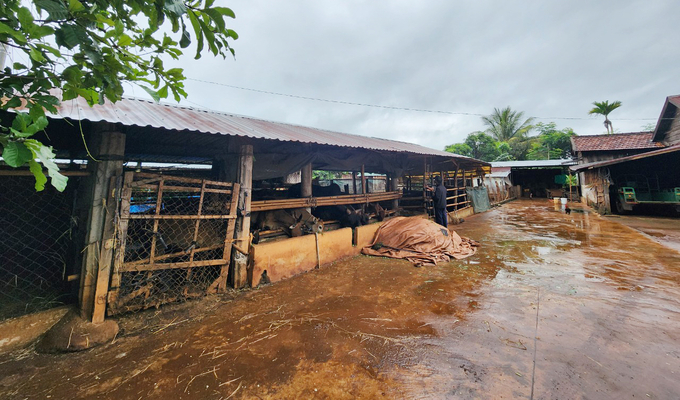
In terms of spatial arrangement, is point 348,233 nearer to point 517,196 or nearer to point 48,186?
point 48,186

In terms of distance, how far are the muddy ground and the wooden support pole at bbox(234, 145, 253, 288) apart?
41 centimetres

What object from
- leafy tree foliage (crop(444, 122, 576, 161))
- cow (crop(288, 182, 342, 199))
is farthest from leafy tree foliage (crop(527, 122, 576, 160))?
cow (crop(288, 182, 342, 199))

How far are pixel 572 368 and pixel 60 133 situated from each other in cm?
722

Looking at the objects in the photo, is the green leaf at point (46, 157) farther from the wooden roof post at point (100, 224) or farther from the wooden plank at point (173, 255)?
the wooden plank at point (173, 255)

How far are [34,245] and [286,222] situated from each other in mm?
3873

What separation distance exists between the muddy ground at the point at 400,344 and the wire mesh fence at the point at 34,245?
1248mm

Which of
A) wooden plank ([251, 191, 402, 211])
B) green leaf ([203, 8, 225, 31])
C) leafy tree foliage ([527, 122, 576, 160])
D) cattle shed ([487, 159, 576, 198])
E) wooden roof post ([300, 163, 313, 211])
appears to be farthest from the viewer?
leafy tree foliage ([527, 122, 576, 160])

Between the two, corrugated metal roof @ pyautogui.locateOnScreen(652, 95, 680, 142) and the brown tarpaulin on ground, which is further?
corrugated metal roof @ pyautogui.locateOnScreen(652, 95, 680, 142)

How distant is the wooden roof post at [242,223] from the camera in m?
4.31

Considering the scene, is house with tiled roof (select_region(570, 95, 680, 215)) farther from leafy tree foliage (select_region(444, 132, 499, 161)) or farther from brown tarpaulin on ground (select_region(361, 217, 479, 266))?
leafy tree foliage (select_region(444, 132, 499, 161))

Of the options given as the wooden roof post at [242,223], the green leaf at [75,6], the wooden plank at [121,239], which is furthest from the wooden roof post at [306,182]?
the green leaf at [75,6]

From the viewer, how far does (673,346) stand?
2.55 meters

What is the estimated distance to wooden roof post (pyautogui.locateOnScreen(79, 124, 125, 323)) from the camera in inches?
123

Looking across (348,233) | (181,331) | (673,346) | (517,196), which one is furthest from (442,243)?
(517,196)
